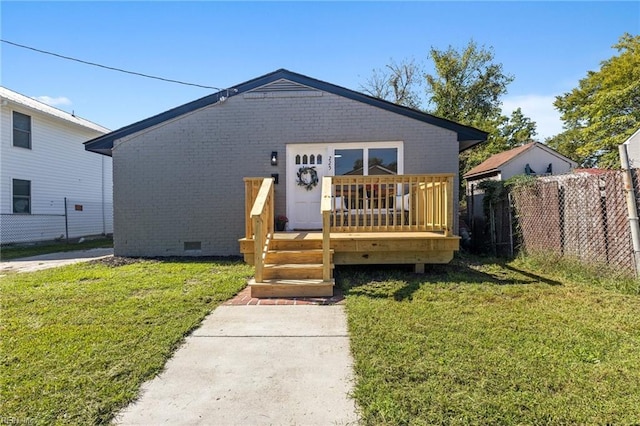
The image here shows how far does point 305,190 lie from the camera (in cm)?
772

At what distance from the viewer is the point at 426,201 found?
20.1ft

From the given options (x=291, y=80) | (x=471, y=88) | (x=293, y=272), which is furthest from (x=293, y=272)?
(x=471, y=88)

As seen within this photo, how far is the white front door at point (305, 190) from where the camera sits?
7707 mm

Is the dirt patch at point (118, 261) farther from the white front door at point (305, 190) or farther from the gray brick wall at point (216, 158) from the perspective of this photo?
the white front door at point (305, 190)

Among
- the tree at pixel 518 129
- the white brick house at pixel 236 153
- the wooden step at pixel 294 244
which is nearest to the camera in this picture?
the wooden step at pixel 294 244

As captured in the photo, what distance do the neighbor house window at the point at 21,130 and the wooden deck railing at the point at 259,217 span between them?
11.5 meters

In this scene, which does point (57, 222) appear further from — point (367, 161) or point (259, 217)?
point (259, 217)

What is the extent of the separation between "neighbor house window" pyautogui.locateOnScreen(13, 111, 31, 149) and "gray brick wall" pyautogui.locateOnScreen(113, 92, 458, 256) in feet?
23.7

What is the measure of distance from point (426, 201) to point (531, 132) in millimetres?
22520

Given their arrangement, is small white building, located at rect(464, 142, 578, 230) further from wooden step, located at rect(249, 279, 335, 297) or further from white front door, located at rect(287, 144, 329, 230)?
wooden step, located at rect(249, 279, 335, 297)

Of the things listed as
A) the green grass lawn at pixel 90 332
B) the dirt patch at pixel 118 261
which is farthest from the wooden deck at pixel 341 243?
the dirt patch at pixel 118 261

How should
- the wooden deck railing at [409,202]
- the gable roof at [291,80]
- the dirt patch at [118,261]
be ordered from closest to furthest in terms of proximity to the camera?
the wooden deck railing at [409,202]
the dirt patch at [118,261]
the gable roof at [291,80]

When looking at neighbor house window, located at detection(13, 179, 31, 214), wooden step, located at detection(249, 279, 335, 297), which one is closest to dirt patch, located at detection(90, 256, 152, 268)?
wooden step, located at detection(249, 279, 335, 297)

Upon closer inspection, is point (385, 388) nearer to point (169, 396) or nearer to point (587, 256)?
point (169, 396)
